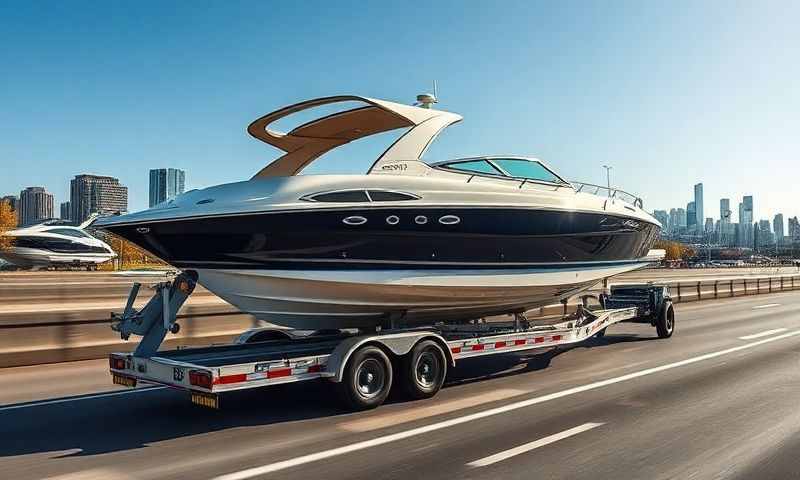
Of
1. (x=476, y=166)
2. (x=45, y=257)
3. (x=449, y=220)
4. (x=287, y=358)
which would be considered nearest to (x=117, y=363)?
(x=287, y=358)

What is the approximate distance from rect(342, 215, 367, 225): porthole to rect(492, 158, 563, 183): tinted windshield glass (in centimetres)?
285

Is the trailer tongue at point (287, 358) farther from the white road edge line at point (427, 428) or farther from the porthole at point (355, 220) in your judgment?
the porthole at point (355, 220)

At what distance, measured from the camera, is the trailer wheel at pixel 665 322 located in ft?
47.2

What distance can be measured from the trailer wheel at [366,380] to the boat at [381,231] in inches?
41.0

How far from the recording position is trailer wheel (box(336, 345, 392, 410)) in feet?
24.7

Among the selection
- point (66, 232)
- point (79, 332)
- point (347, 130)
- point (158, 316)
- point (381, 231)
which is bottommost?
point (79, 332)

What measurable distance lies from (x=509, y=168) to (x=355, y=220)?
3194mm

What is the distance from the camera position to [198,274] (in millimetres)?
7934

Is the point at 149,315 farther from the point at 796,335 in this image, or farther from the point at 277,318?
the point at 796,335

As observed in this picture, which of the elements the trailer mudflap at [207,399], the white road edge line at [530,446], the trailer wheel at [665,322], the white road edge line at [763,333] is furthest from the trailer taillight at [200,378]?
the white road edge line at [763,333]

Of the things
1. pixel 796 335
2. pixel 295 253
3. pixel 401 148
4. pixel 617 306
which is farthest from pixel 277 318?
pixel 796 335

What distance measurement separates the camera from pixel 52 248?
5622 cm

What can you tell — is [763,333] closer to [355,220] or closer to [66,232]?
[355,220]

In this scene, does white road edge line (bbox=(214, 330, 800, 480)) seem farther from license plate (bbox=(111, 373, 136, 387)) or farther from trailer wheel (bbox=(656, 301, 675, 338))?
trailer wheel (bbox=(656, 301, 675, 338))
